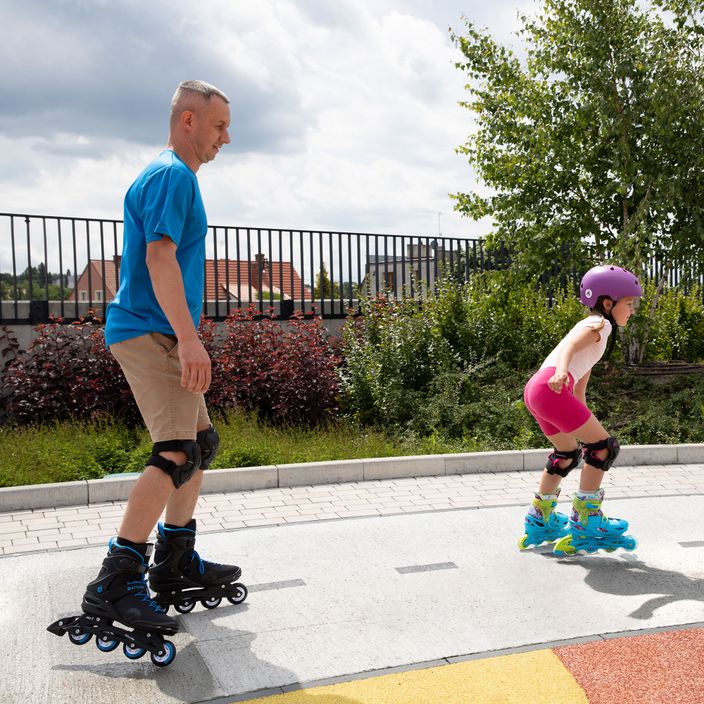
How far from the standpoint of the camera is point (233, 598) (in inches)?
158

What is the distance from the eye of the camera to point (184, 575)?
388 cm

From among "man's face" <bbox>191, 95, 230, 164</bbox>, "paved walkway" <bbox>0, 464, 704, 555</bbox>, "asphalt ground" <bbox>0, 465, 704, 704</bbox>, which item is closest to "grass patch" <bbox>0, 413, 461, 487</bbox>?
"paved walkway" <bbox>0, 464, 704, 555</bbox>

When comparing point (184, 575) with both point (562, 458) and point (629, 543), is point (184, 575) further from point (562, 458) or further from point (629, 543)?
point (629, 543)

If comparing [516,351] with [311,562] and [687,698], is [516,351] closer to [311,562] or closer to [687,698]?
[311,562]

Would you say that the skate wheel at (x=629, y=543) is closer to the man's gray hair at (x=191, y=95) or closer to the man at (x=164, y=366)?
the man at (x=164, y=366)

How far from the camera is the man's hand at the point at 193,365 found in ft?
11.0

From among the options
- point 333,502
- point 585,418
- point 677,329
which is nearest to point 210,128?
point 585,418

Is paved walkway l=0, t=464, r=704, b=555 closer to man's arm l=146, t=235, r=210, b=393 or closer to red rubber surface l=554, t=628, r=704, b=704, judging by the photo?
man's arm l=146, t=235, r=210, b=393

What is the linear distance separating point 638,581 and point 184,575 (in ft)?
7.93

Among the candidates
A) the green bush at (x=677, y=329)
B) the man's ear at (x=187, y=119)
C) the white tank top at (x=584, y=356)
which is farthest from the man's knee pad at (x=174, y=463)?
the green bush at (x=677, y=329)

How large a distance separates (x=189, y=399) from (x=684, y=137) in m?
10.2

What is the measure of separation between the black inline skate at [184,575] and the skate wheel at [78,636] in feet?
1.62

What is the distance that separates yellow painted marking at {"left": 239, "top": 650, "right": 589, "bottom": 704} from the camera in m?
3.06

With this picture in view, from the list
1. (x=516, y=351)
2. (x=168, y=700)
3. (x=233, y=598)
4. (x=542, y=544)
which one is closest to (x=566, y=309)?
(x=516, y=351)
